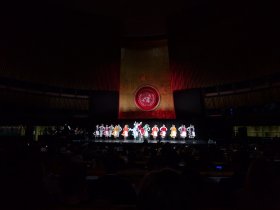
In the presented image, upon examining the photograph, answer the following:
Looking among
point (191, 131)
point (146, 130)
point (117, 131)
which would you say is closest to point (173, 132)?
point (191, 131)

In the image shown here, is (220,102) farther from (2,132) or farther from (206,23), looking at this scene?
(2,132)

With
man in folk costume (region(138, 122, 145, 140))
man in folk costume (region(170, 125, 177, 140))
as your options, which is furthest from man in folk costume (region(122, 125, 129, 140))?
man in folk costume (region(170, 125, 177, 140))

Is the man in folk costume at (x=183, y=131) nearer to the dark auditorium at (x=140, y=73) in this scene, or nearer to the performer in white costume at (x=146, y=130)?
the dark auditorium at (x=140, y=73)

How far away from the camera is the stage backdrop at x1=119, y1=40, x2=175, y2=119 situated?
19.5m

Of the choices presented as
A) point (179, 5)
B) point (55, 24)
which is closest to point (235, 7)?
point (179, 5)

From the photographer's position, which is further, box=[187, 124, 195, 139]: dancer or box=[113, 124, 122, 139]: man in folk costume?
box=[113, 124, 122, 139]: man in folk costume

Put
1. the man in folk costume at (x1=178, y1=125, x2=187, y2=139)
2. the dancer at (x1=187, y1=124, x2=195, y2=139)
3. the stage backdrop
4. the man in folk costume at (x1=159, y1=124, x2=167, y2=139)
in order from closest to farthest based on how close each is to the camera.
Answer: the dancer at (x1=187, y1=124, x2=195, y2=139) < the man in folk costume at (x1=178, y1=125, x2=187, y2=139) < the man in folk costume at (x1=159, y1=124, x2=167, y2=139) < the stage backdrop

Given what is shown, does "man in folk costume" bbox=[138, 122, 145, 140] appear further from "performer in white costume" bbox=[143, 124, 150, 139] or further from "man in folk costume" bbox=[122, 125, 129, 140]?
"man in folk costume" bbox=[122, 125, 129, 140]

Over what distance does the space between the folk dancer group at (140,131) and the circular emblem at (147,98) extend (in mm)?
1830

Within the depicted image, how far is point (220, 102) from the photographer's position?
57.4 ft

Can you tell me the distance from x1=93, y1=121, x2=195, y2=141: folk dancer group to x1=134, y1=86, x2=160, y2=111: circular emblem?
1.83 meters

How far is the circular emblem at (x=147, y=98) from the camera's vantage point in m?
19.6

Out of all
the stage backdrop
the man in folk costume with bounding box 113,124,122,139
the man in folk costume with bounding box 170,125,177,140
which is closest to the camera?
the man in folk costume with bounding box 170,125,177,140

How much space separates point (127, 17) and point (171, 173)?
17589 millimetres
